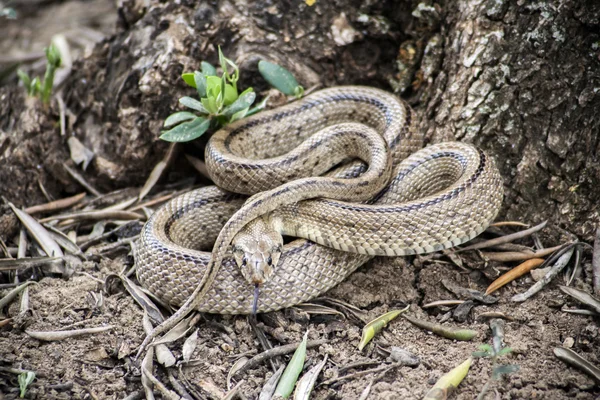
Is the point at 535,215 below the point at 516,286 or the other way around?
the other way around

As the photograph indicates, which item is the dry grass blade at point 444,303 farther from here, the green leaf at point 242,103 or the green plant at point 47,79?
the green plant at point 47,79

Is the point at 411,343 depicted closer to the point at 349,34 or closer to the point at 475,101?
the point at 475,101

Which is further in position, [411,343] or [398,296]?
[398,296]

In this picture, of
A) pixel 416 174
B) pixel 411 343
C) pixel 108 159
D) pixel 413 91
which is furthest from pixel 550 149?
pixel 108 159

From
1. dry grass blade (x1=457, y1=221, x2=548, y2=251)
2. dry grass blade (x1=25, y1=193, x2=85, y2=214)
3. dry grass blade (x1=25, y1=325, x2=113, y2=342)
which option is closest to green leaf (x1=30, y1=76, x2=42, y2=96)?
dry grass blade (x1=25, y1=193, x2=85, y2=214)

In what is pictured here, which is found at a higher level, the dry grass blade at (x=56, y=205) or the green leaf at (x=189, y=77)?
the green leaf at (x=189, y=77)

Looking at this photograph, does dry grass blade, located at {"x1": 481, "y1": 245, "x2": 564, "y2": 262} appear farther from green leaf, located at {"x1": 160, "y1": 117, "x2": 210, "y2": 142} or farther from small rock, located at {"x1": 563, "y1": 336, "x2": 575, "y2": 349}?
green leaf, located at {"x1": 160, "y1": 117, "x2": 210, "y2": 142}

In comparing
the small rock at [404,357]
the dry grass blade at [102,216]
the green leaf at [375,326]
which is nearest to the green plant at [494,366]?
the small rock at [404,357]
